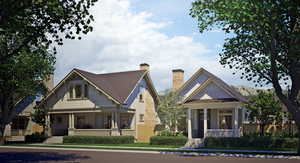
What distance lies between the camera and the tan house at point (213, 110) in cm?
3706

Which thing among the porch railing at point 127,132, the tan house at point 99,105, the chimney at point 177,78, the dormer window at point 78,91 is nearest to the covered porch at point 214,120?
the tan house at point 99,105

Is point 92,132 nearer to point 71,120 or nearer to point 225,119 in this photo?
point 71,120

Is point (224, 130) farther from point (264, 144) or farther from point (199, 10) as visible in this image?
point (199, 10)

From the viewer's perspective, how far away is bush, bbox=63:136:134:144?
124 feet

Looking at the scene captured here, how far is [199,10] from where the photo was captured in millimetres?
25016

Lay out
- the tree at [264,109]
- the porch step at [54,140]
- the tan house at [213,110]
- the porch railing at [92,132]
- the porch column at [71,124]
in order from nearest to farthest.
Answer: the tree at [264,109]
the tan house at [213,110]
the porch railing at [92,132]
the porch step at [54,140]
the porch column at [71,124]

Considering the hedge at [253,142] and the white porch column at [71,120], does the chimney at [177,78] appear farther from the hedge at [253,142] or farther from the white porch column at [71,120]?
the hedge at [253,142]

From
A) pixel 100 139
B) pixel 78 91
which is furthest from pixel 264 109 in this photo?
pixel 78 91

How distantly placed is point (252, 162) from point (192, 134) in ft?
61.9

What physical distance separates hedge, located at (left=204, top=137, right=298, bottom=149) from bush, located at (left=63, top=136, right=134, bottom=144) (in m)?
8.20

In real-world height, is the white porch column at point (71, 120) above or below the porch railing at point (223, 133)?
above

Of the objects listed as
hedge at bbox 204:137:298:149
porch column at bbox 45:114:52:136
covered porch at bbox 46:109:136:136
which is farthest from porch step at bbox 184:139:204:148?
porch column at bbox 45:114:52:136

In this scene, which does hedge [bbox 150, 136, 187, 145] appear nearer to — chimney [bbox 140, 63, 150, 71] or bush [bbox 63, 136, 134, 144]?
bush [bbox 63, 136, 134, 144]

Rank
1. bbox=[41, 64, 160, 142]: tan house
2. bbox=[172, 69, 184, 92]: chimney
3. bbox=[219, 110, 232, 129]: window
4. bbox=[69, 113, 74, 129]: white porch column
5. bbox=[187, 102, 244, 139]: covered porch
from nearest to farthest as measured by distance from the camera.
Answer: bbox=[187, 102, 244, 139]: covered porch
bbox=[219, 110, 232, 129]: window
bbox=[41, 64, 160, 142]: tan house
bbox=[69, 113, 74, 129]: white porch column
bbox=[172, 69, 184, 92]: chimney
